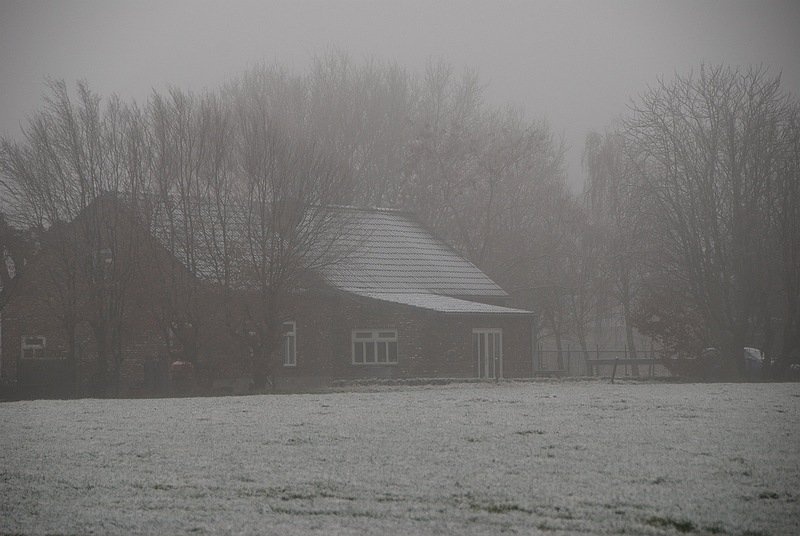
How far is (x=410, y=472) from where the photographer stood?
11.8m

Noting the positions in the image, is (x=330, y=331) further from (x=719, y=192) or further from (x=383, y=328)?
(x=719, y=192)

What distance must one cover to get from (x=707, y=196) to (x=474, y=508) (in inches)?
1230

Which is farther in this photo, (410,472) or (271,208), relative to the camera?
(271,208)

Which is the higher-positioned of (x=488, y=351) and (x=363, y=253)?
(x=363, y=253)

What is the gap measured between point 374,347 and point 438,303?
2845mm

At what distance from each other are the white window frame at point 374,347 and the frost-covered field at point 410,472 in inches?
860

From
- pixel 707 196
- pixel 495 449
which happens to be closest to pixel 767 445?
pixel 495 449

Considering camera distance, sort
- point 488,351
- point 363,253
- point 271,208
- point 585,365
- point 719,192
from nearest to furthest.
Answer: point 271,208 < point 719,192 < point 488,351 < point 363,253 < point 585,365

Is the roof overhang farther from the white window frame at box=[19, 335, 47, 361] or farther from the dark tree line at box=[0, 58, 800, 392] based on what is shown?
the white window frame at box=[19, 335, 47, 361]

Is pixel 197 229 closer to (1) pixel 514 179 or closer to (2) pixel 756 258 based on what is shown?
(2) pixel 756 258

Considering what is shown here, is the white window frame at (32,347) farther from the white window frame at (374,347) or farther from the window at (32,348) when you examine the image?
the white window frame at (374,347)

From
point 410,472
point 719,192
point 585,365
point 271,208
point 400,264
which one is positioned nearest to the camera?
point 410,472

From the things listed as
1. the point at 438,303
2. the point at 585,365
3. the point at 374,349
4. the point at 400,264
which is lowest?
the point at 585,365

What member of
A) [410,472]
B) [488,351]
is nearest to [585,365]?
[488,351]
